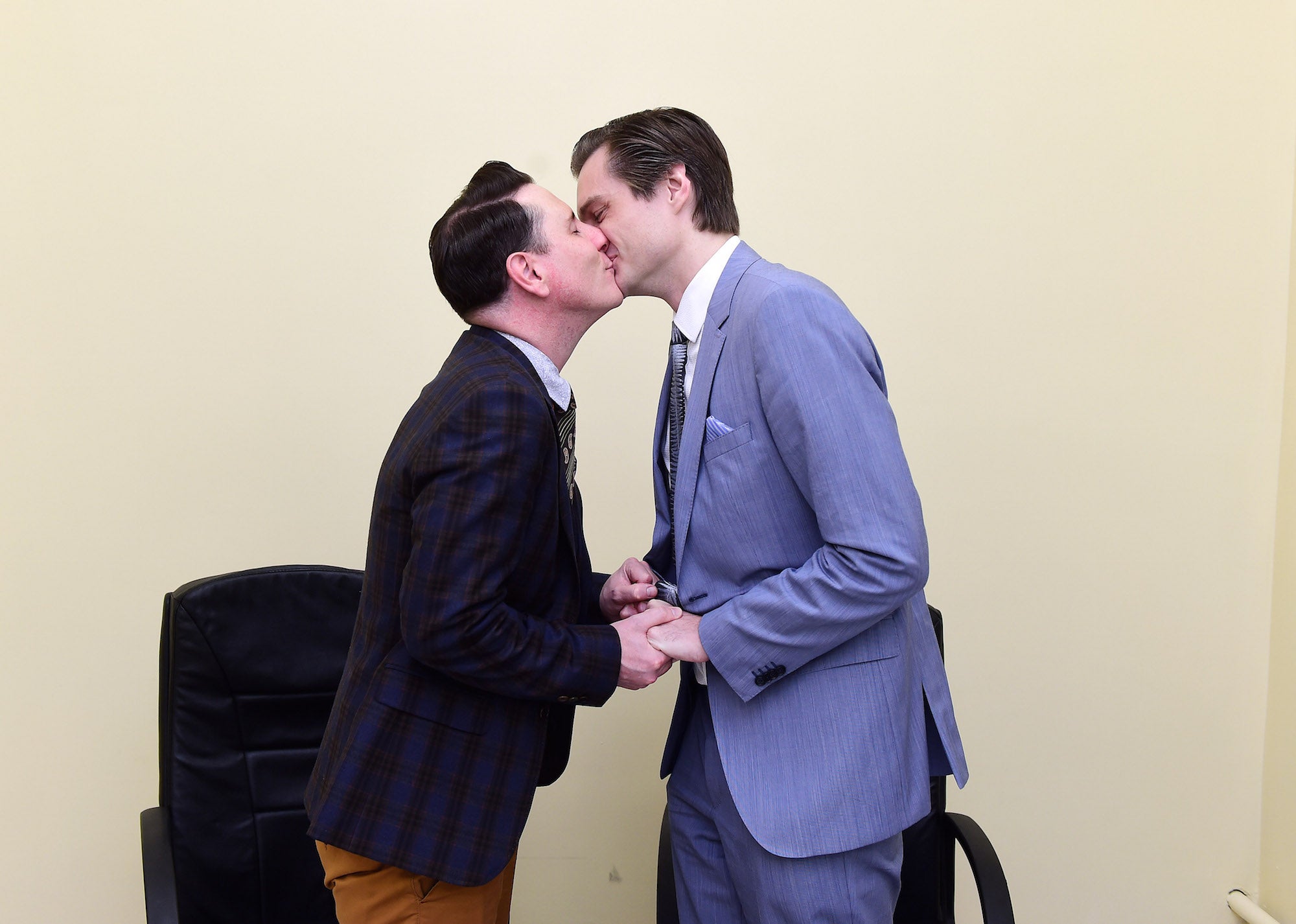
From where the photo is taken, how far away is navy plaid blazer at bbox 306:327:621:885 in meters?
1.37

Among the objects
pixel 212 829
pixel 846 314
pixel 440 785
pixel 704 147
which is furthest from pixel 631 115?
pixel 212 829

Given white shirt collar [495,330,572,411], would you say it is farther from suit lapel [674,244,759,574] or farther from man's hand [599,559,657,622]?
man's hand [599,559,657,622]

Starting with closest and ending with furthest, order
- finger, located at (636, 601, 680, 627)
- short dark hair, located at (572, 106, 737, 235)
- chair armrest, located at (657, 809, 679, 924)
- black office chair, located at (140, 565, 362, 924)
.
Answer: finger, located at (636, 601, 680, 627) < short dark hair, located at (572, 106, 737, 235) < black office chair, located at (140, 565, 362, 924) < chair armrest, located at (657, 809, 679, 924)

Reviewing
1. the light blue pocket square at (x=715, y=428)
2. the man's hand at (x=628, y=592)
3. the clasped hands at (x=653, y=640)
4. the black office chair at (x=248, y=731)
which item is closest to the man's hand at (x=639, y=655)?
the clasped hands at (x=653, y=640)

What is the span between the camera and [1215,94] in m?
2.42

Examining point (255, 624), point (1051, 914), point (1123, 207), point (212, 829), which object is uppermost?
point (1123, 207)

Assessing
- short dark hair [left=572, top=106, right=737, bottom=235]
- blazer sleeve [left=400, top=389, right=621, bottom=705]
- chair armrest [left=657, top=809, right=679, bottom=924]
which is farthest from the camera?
chair armrest [left=657, top=809, right=679, bottom=924]

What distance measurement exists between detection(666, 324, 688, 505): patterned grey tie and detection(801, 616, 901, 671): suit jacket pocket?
0.36m

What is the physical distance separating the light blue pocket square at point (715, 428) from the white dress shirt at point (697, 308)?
0.11 metres

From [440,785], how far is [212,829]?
27.6 inches

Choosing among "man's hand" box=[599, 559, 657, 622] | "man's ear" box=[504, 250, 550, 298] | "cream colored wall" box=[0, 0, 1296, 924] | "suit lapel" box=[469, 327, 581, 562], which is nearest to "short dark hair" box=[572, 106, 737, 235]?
"man's ear" box=[504, 250, 550, 298]

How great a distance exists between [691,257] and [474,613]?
72 cm

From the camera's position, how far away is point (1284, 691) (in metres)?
2.50

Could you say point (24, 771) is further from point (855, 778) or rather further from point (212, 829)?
point (855, 778)
